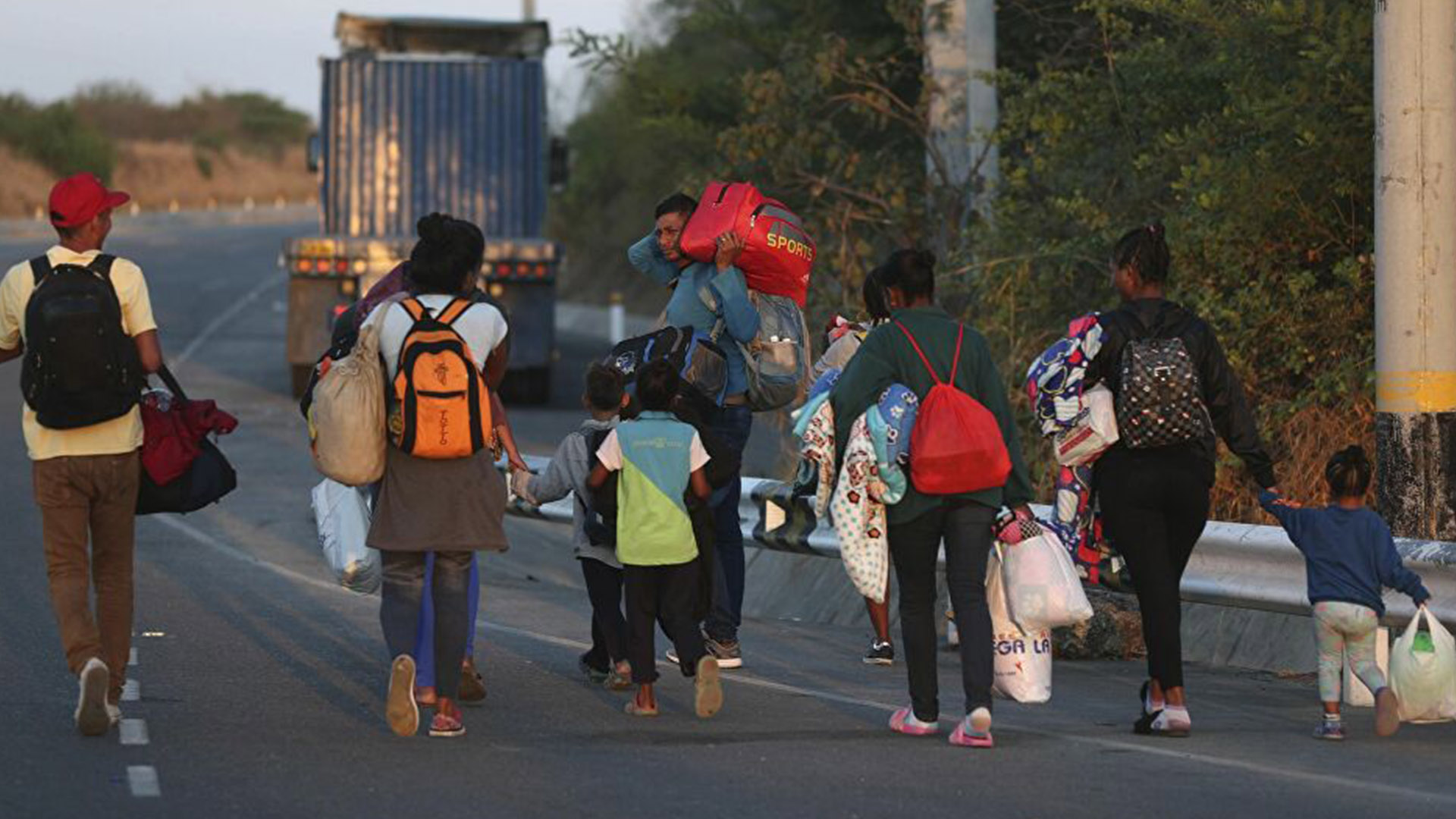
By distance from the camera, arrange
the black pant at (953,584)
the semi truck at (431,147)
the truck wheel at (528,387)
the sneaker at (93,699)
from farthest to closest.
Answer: the semi truck at (431,147) → the truck wheel at (528,387) → the black pant at (953,584) → the sneaker at (93,699)

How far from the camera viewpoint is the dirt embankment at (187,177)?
82.2 meters

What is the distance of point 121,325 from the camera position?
829 centimetres

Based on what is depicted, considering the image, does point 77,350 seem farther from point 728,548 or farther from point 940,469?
point 728,548

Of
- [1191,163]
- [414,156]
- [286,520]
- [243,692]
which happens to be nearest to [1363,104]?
[1191,163]

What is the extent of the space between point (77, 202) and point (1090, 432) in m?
3.58

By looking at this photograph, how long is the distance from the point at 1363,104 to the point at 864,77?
794cm

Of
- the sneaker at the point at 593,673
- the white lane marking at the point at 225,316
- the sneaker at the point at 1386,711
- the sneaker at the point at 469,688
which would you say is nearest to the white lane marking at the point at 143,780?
the sneaker at the point at 469,688

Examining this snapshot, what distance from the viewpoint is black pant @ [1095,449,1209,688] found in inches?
339

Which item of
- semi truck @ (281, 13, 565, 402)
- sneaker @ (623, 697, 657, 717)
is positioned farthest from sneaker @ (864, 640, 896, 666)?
semi truck @ (281, 13, 565, 402)

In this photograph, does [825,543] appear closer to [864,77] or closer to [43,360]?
[43,360]

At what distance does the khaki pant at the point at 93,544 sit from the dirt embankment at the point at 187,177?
7290 centimetres

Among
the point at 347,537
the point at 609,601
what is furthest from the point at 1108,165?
the point at 347,537

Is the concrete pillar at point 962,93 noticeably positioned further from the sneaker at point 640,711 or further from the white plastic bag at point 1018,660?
the white plastic bag at point 1018,660

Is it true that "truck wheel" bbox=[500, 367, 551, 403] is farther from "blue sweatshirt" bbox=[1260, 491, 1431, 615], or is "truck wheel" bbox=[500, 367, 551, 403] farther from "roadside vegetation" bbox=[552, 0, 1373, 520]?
"blue sweatshirt" bbox=[1260, 491, 1431, 615]
